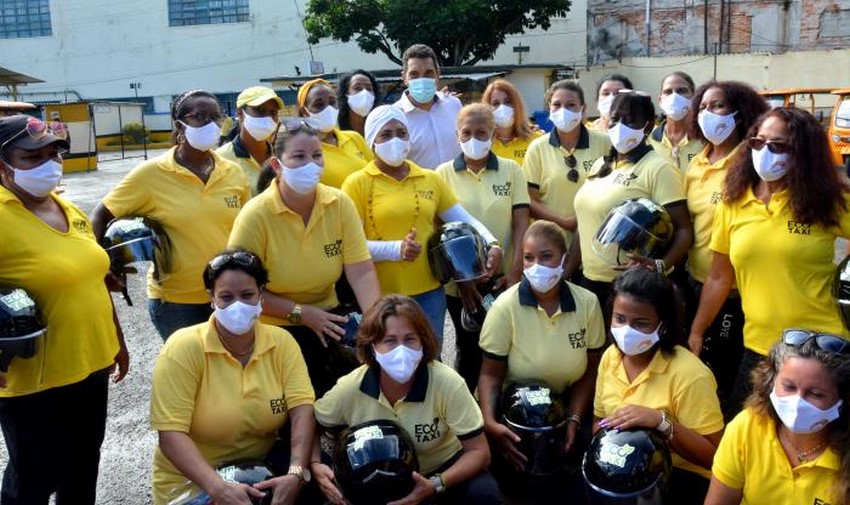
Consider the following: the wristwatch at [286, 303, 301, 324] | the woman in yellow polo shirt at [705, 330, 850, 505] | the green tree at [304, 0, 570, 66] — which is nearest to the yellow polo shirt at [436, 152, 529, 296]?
the wristwatch at [286, 303, 301, 324]

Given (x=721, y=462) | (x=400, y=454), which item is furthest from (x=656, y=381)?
(x=400, y=454)

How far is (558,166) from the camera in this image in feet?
16.9

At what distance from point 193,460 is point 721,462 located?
222cm

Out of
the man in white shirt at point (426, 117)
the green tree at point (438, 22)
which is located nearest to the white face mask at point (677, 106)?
the man in white shirt at point (426, 117)

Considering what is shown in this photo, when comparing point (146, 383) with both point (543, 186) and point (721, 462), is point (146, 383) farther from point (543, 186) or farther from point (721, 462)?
point (721, 462)

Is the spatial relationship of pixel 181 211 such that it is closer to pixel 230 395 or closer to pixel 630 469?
pixel 230 395

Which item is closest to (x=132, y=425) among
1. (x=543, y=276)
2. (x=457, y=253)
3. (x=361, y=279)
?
(x=361, y=279)

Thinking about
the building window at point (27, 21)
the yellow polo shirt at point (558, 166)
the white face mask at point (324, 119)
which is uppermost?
the building window at point (27, 21)

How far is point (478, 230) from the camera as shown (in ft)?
14.9

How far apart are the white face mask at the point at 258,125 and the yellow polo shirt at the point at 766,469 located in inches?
133

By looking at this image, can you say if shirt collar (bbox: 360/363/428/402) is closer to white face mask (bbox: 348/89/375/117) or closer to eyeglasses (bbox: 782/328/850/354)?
eyeglasses (bbox: 782/328/850/354)

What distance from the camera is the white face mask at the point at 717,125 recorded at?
14.4 ft

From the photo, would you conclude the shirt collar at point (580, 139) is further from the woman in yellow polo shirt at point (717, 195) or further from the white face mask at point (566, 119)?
the woman in yellow polo shirt at point (717, 195)

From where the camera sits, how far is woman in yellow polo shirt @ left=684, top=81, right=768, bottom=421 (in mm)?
4133
